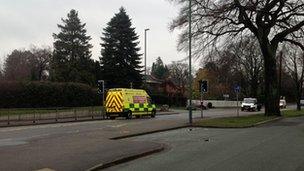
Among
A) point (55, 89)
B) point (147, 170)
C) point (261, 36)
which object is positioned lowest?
point (147, 170)

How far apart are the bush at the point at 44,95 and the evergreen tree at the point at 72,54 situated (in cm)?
1502

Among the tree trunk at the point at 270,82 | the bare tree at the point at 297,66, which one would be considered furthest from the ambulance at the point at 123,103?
the bare tree at the point at 297,66

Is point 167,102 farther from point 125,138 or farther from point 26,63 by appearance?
point 125,138

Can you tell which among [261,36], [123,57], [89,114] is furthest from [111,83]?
[261,36]

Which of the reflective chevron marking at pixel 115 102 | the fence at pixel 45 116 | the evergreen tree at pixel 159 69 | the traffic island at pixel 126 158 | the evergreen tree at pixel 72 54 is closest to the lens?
the traffic island at pixel 126 158

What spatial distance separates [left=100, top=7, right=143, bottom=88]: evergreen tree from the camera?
Answer: 252 ft

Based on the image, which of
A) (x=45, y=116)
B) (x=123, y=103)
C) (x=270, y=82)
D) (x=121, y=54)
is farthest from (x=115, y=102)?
(x=121, y=54)

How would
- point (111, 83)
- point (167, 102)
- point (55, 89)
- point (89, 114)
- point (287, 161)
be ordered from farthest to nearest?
1. point (167, 102)
2. point (111, 83)
3. point (55, 89)
4. point (89, 114)
5. point (287, 161)

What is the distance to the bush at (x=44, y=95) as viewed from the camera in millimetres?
54188

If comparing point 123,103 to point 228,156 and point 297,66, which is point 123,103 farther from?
point 297,66

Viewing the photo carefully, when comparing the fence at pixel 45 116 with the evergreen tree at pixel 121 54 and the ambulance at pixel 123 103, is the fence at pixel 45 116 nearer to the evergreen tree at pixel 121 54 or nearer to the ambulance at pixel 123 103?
the ambulance at pixel 123 103

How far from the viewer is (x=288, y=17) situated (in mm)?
43625

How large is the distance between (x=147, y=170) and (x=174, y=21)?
31305 millimetres

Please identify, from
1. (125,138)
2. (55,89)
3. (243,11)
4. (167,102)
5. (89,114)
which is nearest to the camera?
(125,138)
